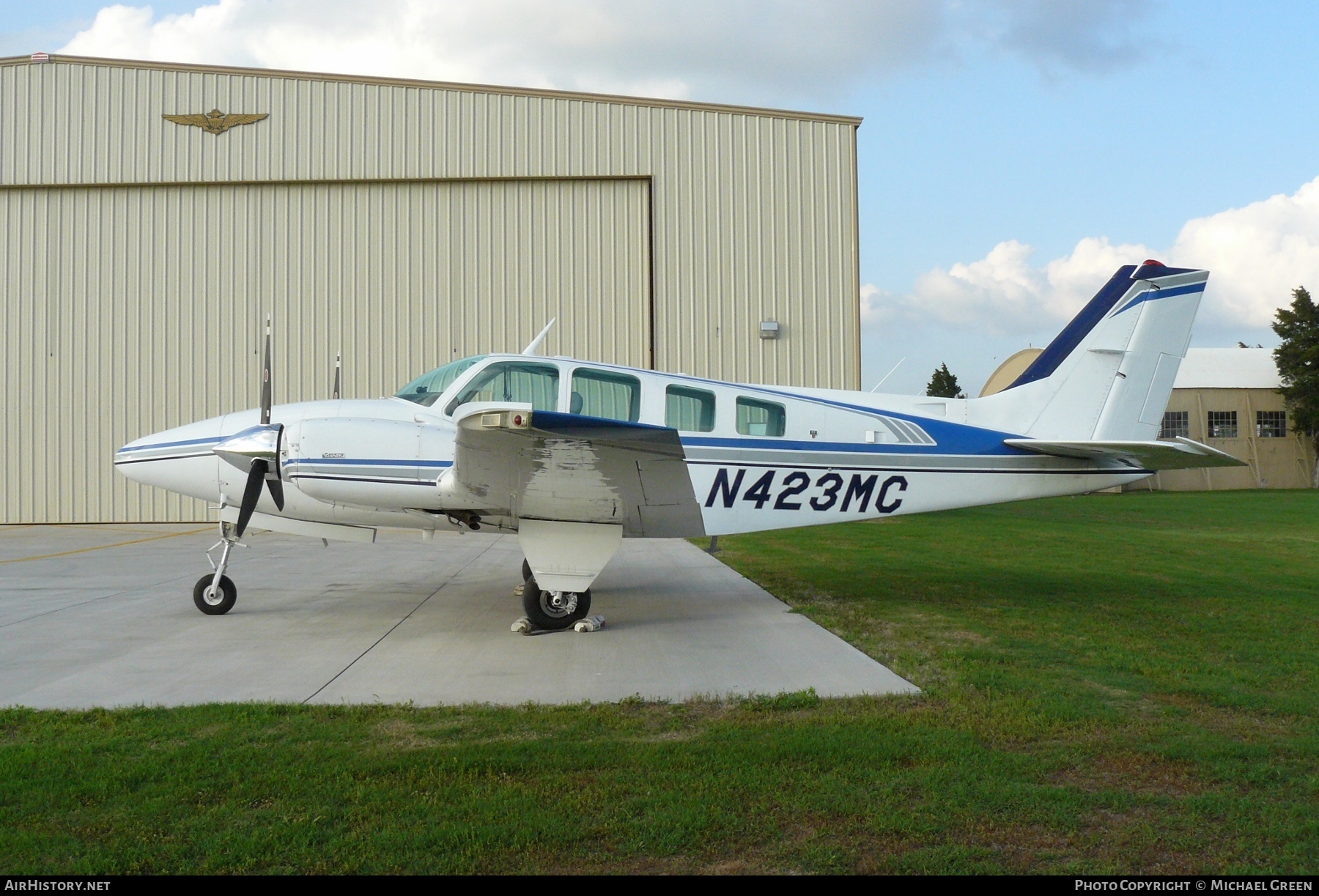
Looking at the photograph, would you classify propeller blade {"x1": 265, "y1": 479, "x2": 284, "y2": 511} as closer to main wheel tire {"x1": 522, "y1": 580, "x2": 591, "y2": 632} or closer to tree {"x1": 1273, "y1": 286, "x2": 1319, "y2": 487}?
main wheel tire {"x1": 522, "y1": 580, "x2": 591, "y2": 632}

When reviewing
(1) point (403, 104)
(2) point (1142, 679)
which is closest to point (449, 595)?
(2) point (1142, 679)

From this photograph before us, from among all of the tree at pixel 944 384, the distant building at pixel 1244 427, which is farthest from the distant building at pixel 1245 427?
the tree at pixel 944 384

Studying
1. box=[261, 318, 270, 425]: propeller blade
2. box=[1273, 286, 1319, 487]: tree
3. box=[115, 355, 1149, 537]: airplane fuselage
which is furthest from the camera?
Answer: box=[1273, 286, 1319, 487]: tree

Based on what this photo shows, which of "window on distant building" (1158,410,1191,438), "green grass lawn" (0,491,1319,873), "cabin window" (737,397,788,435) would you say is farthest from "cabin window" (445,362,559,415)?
"window on distant building" (1158,410,1191,438)

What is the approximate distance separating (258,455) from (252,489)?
33 centimetres

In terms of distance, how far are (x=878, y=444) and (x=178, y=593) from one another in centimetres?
790

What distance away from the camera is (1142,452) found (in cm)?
879

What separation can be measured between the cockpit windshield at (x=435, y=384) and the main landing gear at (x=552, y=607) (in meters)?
1.93

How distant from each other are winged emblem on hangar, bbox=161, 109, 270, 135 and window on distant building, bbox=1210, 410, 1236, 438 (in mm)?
45152

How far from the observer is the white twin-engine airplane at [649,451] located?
773 centimetres

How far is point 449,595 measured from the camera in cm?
1005

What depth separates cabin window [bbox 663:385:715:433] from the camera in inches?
335

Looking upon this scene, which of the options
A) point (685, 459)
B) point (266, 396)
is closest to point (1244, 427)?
point (685, 459)

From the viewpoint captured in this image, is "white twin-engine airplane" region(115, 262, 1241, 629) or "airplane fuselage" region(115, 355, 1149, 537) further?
"airplane fuselage" region(115, 355, 1149, 537)
